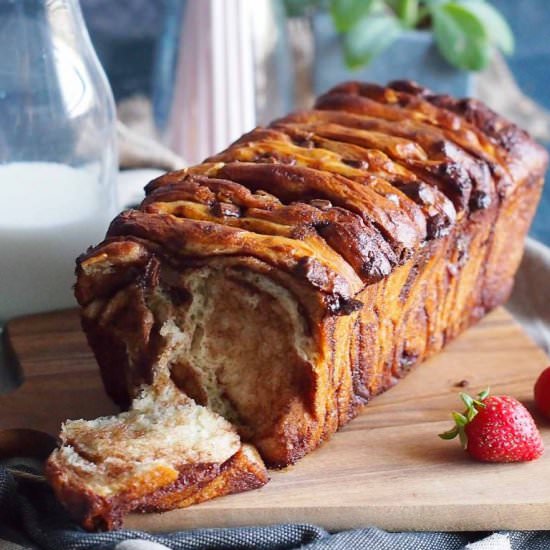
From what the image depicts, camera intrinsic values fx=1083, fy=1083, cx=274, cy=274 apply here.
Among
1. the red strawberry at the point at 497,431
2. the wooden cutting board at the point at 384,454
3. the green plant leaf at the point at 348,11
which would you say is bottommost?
the wooden cutting board at the point at 384,454

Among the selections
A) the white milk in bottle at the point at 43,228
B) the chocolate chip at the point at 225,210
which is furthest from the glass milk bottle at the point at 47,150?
the chocolate chip at the point at 225,210

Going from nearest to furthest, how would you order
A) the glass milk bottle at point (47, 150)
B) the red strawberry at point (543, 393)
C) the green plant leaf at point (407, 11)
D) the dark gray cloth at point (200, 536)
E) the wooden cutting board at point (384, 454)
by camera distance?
the dark gray cloth at point (200, 536), the wooden cutting board at point (384, 454), the red strawberry at point (543, 393), the glass milk bottle at point (47, 150), the green plant leaf at point (407, 11)

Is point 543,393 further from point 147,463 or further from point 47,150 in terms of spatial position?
point 47,150

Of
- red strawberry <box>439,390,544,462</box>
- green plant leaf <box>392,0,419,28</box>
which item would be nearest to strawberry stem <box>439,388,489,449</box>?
red strawberry <box>439,390,544,462</box>

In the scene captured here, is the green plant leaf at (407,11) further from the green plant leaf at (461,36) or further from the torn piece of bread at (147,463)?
the torn piece of bread at (147,463)

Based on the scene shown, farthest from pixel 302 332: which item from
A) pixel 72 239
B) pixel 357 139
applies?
pixel 72 239

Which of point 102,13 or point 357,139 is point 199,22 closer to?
point 102,13

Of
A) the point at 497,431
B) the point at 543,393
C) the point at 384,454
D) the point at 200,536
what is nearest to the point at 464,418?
the point at 497,431
